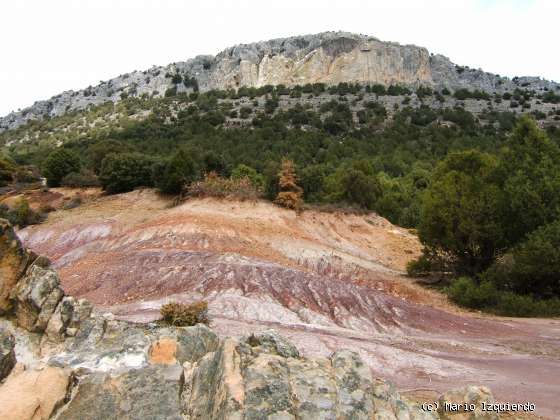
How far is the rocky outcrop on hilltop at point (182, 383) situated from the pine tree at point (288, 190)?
24.0 metres

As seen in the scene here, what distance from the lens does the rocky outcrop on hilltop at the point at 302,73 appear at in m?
115

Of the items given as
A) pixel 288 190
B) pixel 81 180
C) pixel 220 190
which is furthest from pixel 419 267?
pixel 81 180

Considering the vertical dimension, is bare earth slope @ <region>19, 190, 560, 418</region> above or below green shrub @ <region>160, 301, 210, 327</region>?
below

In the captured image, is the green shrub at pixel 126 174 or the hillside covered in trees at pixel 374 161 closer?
the hillside covered in trees at pixel 374 161

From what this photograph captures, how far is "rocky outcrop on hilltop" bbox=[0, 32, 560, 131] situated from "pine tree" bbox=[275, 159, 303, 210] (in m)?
86.7

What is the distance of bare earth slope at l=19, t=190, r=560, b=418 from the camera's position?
34.9 ft

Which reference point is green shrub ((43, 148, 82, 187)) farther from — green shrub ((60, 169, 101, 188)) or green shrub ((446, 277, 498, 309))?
green shrub ((446, 277, 498, 309))

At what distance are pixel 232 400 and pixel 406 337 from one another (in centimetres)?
1025

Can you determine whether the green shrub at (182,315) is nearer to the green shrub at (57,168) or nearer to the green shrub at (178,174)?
the green shrub at (178,174)

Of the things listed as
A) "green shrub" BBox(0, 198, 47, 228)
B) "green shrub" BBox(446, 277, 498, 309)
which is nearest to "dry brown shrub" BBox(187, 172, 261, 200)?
"green shrub" BBox(0, 198, 47, 228)

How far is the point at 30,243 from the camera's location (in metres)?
28.0

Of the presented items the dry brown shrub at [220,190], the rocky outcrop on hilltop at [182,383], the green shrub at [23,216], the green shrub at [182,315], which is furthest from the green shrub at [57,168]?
the rocky outcrop on hilltop at [182,383]

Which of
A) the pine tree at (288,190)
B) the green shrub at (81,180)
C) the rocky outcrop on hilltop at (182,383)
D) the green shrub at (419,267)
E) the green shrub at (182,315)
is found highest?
the rocky outcrop on hilltop at (182,383)

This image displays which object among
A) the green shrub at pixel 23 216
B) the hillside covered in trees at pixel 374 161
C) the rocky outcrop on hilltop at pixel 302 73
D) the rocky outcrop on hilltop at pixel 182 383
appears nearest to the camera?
the rocky outcrop on hilltop at pixel 182 383
